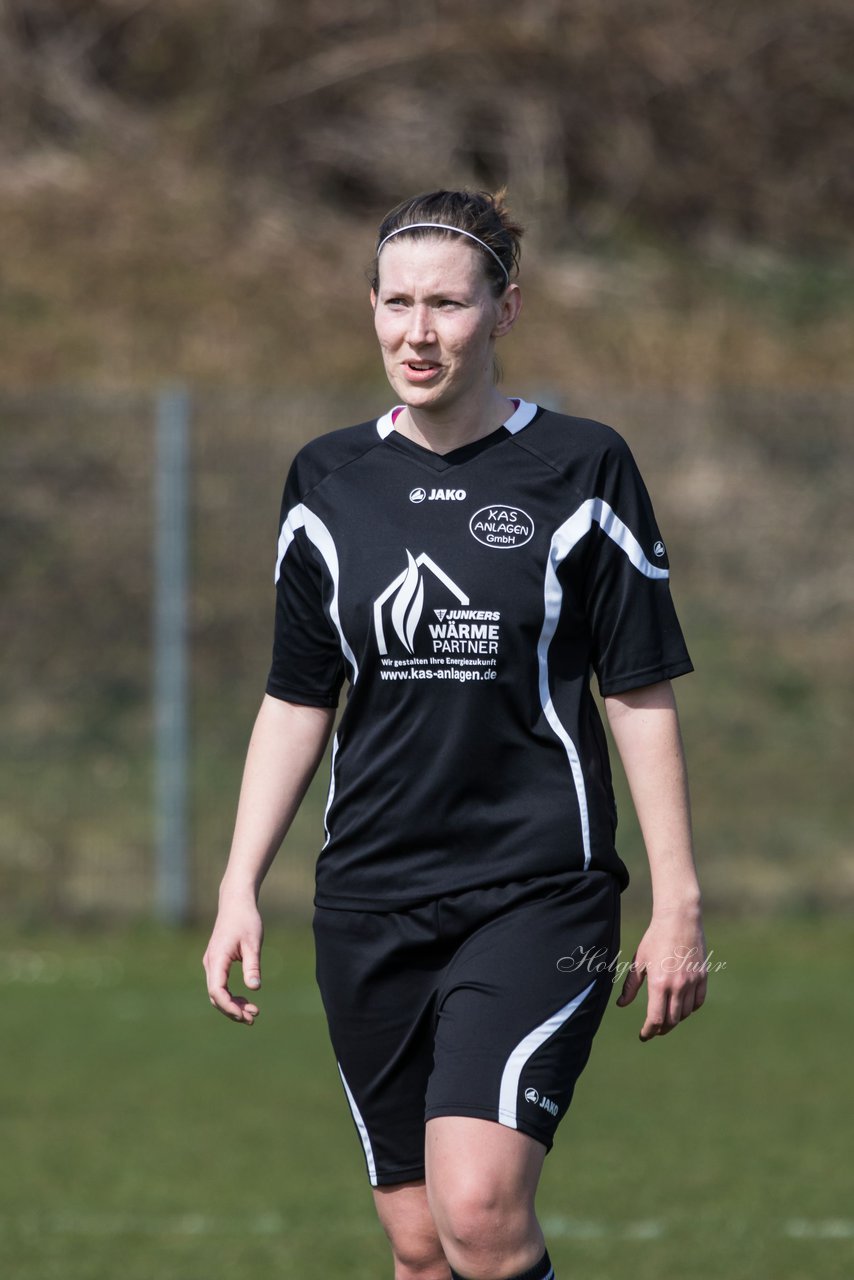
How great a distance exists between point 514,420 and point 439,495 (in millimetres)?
198

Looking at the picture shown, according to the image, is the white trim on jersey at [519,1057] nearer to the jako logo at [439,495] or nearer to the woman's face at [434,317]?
the jako logo at [439,495]

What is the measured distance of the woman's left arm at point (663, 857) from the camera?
3244 millimetres

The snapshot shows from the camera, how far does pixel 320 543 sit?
3533 millimetres

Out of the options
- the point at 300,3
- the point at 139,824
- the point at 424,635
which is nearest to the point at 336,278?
the point at 300,3

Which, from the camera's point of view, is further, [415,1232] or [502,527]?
[415,1232]

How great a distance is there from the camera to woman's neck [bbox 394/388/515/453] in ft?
11.4

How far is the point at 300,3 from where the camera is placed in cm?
1717

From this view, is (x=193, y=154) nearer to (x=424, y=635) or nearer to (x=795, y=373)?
(x=795, y=373)

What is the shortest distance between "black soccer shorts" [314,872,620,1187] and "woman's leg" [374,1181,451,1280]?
28 mm

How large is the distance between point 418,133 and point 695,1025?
418 inches

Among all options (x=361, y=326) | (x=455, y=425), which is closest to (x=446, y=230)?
(x=455, y=425)

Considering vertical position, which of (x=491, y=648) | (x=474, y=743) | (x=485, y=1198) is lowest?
(x=485, y=1198)

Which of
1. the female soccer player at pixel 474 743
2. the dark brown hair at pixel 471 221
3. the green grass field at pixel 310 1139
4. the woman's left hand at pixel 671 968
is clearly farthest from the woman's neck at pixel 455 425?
the green grass field at pixel 310 1139

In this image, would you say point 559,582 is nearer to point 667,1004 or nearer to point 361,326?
point 667,1004
